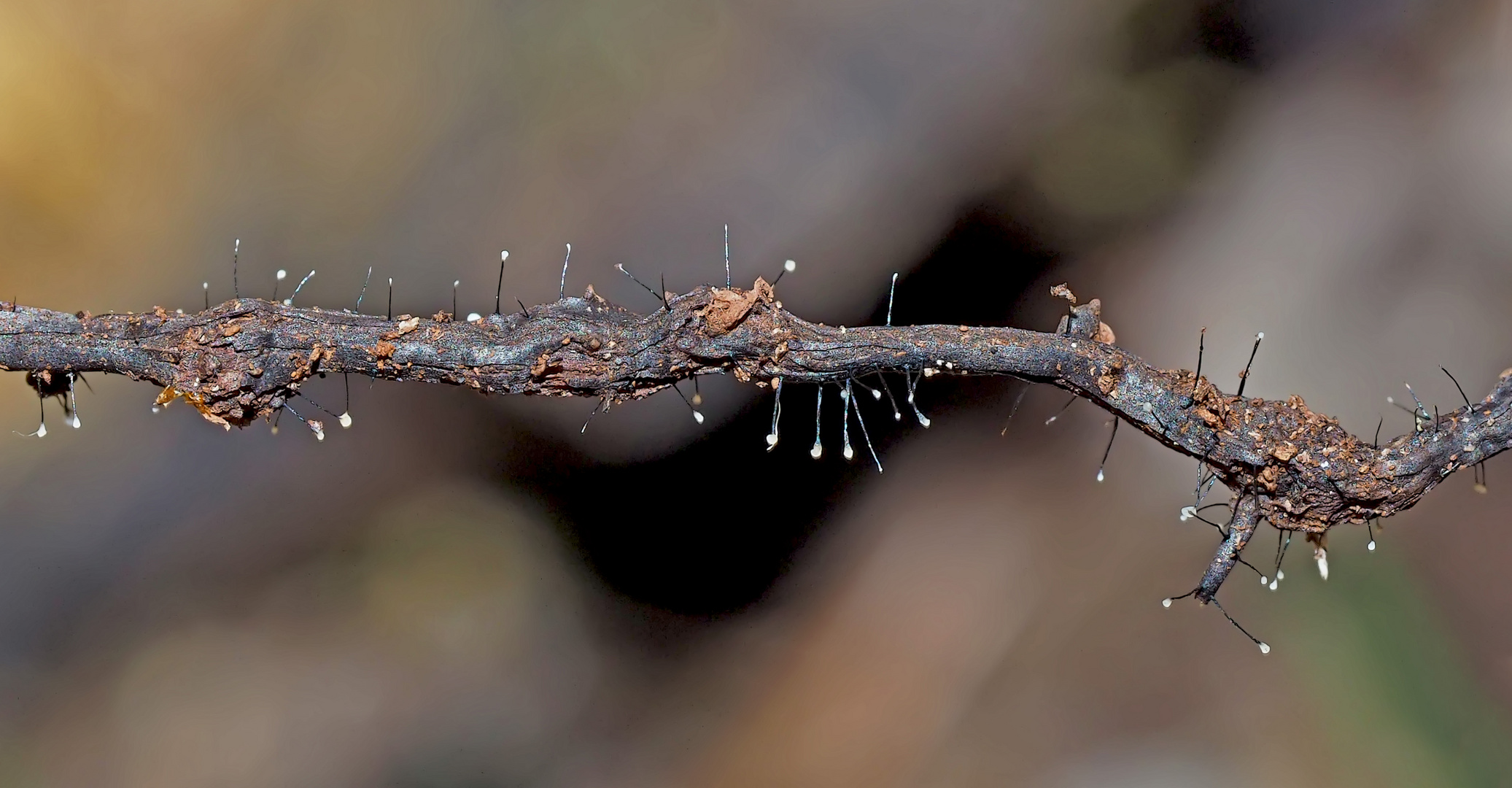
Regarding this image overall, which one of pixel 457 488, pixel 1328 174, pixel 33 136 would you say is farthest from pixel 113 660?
pixel 1328 174

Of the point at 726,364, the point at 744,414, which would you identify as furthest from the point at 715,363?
the point at 744,414

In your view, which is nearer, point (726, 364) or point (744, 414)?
point (726, 364)

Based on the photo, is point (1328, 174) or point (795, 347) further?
point (1328, 174)

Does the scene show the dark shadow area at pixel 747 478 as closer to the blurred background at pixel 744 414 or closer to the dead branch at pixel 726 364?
the blurred background at pixel 744 414

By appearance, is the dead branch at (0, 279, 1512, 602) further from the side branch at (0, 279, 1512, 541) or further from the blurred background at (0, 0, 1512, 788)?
the blurred background at (0, 0, 1512, 788)

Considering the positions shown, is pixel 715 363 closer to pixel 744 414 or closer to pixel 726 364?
pixel 726 364

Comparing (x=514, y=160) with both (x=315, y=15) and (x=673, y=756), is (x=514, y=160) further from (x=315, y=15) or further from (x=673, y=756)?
(x=673, y=756)

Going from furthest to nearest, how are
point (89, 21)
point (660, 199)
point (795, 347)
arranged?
point (660, 199) → point (89, 21) → point (795, 347)

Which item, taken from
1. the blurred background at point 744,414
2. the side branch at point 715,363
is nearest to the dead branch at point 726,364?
the side branch at point 715,363
